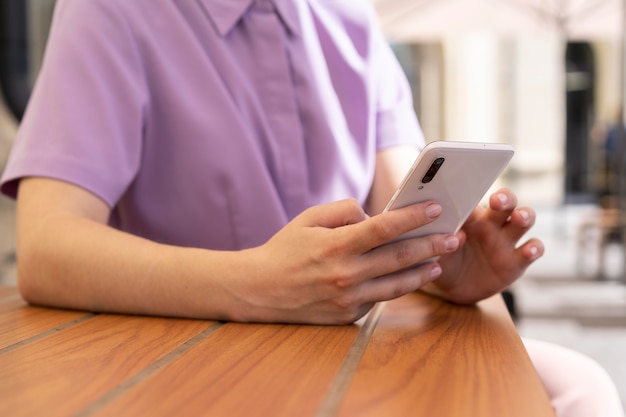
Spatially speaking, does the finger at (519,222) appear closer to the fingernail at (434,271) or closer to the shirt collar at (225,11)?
the fingernail at (434,271)

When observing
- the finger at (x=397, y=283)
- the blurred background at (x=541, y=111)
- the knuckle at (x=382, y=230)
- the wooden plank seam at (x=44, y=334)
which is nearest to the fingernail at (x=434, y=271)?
the finger at (x=397, y=283)

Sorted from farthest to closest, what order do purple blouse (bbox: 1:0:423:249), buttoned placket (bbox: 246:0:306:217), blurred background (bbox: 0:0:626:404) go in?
1. blurred background (bbox: 0:0:626:404)
2. buttoned placket (bbox: 246:0:306:217)
3. purple blouse (bbox: 1:0:423:249)

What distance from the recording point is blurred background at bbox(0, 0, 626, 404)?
3762mm

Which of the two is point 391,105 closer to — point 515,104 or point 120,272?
point 120,272

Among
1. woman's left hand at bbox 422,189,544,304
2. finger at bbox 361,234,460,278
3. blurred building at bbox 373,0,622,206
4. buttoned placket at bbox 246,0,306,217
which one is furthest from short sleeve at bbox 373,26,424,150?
blurred building at bbox 373,0,622,206

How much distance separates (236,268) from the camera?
0.65 metres

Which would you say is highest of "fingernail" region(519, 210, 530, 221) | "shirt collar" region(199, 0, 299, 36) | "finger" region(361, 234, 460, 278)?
"shirt collar" region(199, 0, 299, 36)

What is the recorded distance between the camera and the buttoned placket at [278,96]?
939 millimetres

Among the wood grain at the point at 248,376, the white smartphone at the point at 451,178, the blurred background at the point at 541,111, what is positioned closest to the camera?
the wood grain at the point at 248,376

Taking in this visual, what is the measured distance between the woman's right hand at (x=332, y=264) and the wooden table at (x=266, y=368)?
0.07 feet

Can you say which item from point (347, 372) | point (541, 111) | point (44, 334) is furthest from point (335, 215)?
point (541, 111)

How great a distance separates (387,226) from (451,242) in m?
0.10

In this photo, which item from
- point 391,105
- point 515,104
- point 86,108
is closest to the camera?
point 86,108

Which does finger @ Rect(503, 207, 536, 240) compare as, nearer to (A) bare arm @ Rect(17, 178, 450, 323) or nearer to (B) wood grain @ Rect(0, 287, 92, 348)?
(A) bare arm @ Rect(17, 178, 450, 323)
